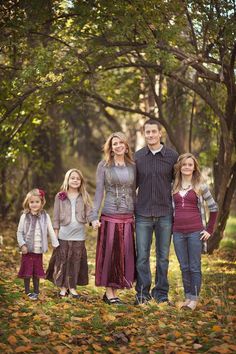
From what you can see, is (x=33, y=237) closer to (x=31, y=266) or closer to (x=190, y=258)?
(x=31, y=266)

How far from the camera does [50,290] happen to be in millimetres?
7934

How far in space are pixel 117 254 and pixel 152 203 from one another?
79 centimetres

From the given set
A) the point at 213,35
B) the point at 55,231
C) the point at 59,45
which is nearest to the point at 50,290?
the point at 55,231

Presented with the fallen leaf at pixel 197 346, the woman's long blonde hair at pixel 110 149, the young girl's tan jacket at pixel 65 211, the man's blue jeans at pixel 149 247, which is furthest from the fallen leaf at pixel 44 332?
the woman's long blonde hair at pixel 110 149

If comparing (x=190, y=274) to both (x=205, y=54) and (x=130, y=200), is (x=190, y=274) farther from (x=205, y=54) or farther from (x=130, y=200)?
(x=205, y=54)

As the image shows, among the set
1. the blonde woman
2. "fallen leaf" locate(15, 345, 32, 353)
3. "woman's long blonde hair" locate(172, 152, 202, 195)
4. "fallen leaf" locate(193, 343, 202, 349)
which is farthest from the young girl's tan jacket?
"fallen leaf" locate(193, 343, 202, 349)

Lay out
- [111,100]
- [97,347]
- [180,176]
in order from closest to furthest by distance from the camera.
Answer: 1. [97,347]
2. [180,176]
3. [111,100]

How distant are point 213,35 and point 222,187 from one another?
3278 millimetres

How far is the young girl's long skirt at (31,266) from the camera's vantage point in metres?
7.04

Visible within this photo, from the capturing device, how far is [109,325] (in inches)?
232

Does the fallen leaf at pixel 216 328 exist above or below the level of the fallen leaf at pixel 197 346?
above

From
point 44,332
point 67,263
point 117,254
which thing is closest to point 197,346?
point 44,332

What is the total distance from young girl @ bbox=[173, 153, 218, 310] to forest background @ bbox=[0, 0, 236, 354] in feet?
1.34

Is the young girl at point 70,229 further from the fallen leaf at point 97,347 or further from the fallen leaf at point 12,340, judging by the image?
the fallen leaf at point 12,340
